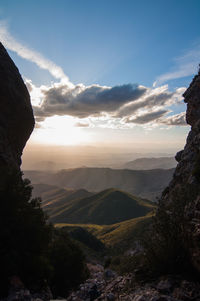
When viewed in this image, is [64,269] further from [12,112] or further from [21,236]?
[12,112]

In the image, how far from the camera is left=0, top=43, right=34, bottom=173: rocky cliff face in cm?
3341

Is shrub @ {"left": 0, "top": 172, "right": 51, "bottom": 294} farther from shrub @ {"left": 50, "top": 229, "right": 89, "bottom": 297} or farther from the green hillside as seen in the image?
the green hillside

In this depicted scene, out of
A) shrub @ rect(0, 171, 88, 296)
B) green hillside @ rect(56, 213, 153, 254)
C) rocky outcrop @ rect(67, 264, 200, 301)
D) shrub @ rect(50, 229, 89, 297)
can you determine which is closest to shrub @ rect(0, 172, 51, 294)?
shrub @ rect(0, 171, 88, 296)

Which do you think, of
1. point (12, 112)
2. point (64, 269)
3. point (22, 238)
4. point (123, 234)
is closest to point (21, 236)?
point (22, 238)

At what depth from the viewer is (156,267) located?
10461 mm

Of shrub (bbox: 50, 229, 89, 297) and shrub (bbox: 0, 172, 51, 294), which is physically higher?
shrub (bbox: 0, 172, 51, 294)

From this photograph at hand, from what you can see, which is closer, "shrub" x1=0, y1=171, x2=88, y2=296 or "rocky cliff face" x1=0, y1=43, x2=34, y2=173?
"shrub" x1=0, y1=171, x2=88, y2=296

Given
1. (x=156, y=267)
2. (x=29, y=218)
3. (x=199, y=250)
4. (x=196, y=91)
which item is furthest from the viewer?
(x=196, y=91)

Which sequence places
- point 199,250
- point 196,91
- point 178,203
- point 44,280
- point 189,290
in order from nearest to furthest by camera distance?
point 189,290 < point 199,250 < point 178,203 < point 44,280 < point 196,91

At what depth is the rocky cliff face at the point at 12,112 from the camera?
33.4 m

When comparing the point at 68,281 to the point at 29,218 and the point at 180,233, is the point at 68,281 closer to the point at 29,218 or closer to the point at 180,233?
the point at 29,218

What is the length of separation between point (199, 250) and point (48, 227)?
15.7m

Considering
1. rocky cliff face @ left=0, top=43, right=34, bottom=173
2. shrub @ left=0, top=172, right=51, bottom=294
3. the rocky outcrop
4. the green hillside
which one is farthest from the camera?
the green hillside

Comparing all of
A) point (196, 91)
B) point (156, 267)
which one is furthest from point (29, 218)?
point (196, 91)
